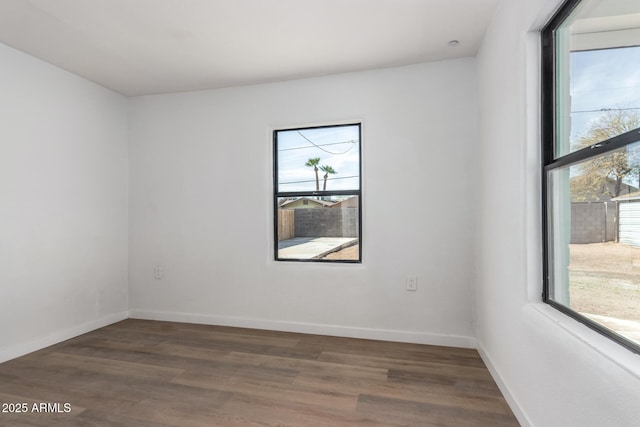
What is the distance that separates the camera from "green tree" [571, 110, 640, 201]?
3.72 ft

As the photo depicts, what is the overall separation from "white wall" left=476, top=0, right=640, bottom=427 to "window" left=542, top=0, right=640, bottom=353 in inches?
2.5

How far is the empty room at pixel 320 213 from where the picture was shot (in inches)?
56.2

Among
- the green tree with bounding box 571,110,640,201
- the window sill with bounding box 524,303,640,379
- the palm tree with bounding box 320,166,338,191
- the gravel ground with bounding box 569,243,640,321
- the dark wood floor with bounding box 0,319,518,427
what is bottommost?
the dark wood floor with bounding box 0,319,518,427

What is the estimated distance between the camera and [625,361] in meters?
1.04

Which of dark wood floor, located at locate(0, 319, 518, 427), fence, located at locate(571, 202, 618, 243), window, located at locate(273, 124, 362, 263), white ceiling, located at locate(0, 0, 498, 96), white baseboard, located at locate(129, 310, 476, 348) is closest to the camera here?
fence, located at locate(571, 202, 618, 243)

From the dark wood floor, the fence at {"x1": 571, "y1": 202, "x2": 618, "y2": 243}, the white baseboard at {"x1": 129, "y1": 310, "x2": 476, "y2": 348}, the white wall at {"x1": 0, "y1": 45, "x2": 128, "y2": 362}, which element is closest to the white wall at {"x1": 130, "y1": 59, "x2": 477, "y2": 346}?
the white baseboard at {"x1": 129, "y1": 310, "x2": 476, "y2": 348}

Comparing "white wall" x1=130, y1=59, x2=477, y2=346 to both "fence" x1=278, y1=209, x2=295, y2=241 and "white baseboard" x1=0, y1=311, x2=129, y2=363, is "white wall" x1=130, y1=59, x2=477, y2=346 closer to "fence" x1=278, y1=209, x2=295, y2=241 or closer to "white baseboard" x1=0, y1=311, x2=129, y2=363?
"fence" x1=278, y1=209, x2=295, y2=241

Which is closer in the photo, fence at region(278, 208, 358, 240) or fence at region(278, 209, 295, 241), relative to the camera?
fence at region(278, 208, 358, 240)

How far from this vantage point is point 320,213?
11.4 ft

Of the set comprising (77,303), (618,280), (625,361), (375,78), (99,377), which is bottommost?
(99,377)

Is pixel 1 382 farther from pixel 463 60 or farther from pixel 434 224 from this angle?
pixel 463 60

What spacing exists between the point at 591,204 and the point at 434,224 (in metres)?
1.74

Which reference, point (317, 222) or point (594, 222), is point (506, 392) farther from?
point (317, 222)

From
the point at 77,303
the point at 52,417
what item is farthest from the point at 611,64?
the point at 77,303
